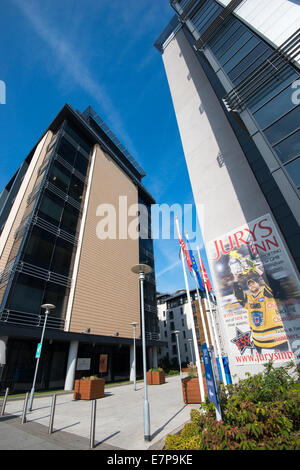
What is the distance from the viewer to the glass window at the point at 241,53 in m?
14.6

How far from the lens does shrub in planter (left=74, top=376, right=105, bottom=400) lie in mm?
13188

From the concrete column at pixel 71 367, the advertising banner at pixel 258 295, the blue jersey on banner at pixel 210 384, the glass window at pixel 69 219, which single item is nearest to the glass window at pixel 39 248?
the glass window at pixel 69 219

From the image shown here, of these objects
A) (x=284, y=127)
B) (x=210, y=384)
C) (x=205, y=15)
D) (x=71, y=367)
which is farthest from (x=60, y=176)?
(x=210, y=384)

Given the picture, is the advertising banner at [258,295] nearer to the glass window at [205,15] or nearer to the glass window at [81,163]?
the glass window at [205,15]

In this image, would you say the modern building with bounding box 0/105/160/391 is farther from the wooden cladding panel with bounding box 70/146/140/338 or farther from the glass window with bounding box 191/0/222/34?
the glass window with bounding box 191/0/222/34

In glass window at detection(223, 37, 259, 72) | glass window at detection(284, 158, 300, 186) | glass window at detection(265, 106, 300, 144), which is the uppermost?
glass window at detection(223, 37, 259, 72)

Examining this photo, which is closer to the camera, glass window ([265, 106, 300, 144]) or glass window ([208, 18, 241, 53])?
glass window ([265, 106, 300, 144])

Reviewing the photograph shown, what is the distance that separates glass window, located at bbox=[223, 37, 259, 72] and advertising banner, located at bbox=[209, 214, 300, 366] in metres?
11.9

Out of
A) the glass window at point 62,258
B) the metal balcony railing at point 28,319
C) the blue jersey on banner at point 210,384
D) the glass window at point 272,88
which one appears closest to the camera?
the blue jersey on banner at point 210,384

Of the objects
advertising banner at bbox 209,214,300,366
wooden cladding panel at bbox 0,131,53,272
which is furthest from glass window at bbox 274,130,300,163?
wooden cladding panel at bbox 0,131,53,272

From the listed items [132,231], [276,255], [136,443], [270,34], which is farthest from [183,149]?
[136,443]

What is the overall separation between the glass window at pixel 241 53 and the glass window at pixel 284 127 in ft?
26.4

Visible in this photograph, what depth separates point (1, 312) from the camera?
15578mm

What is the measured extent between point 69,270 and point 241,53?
77.8 feet
